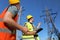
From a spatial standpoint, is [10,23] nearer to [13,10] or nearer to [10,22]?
[10,22]

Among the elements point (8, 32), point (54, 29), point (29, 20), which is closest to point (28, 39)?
point (29, 20)

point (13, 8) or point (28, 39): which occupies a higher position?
point (28, 39)

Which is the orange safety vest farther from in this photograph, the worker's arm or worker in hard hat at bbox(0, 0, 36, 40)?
the worker's arm

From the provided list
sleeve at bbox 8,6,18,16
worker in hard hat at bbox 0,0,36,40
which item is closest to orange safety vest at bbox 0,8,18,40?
worker in hard hat at bbox 0,0,36,40

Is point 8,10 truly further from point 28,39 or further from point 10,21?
point 28,39

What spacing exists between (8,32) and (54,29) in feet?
148

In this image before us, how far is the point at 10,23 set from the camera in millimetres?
3170

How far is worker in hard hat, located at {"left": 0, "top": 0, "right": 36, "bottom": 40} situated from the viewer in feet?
10.4

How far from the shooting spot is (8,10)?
3309mm

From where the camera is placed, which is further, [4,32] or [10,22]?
[4,32]

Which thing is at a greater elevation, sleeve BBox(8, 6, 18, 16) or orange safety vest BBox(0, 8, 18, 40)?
sleeve BBox(8, 6, 18, 16)

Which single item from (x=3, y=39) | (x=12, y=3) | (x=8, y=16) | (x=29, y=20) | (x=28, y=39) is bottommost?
(x=3, y=39)

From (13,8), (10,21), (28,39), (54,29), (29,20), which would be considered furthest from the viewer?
(54,29)

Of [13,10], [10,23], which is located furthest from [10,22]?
[13,10]
